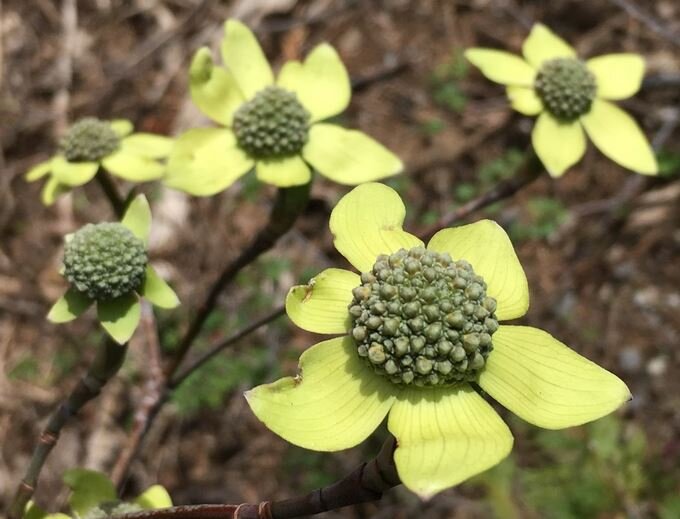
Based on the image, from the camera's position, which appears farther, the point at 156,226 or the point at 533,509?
the point at 156,226

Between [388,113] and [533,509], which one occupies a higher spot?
[388,113]

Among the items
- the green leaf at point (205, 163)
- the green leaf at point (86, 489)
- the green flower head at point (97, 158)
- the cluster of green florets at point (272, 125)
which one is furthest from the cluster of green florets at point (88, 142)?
the green leaf at point (86, 489)

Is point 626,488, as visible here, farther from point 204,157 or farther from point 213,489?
point 204,157

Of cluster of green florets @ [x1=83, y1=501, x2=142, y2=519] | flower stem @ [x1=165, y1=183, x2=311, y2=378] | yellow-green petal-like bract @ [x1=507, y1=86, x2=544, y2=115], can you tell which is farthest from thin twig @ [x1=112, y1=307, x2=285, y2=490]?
yellow-green petal-like bract @ [x1=507, y1=86, x2=544, y2=115]

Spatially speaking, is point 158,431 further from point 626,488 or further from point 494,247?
point 494,247

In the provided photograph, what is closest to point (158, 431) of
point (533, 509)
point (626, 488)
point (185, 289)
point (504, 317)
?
point (185, 289)

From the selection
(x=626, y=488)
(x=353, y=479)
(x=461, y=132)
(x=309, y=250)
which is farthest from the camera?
(x=461, y=132)

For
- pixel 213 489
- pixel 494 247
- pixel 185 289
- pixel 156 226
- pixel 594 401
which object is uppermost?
pixel 494 247

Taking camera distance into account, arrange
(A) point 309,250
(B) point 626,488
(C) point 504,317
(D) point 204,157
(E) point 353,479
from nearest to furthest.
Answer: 1. (E) point 353,479
2. (C) point 504,317
3. (D) point 204,157
4. (B) point 626,488
5. (A) point 309,250

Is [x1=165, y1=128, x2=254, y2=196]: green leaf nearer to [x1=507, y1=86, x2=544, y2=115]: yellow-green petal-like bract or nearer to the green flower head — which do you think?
the green flower head
